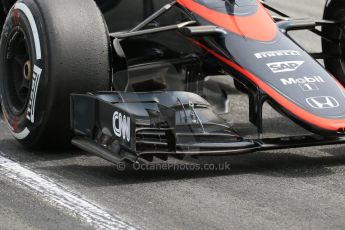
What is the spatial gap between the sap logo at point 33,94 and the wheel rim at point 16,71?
0.28 m

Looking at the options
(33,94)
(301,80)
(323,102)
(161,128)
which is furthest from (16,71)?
(323,102)

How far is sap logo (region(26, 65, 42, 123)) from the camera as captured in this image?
6210mm

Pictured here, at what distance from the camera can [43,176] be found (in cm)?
584

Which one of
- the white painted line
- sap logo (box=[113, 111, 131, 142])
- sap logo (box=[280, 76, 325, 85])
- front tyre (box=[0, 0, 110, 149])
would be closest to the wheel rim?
front tyre (box=[0, 0, 110, 149])

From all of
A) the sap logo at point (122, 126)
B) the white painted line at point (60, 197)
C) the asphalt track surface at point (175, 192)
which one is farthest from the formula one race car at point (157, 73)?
the white painted line at point (60, 197)

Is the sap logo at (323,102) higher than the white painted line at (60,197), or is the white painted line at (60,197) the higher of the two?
the sap logo at (323,102)

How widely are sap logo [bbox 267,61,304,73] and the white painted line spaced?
5.17 ft

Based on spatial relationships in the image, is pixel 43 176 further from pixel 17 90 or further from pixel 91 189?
pixel 17 90

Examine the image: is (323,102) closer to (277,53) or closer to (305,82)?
(305,82)

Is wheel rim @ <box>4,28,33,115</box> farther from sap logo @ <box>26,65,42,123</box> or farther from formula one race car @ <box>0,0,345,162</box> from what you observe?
sap logo @ <box>26,65,42,123</box>

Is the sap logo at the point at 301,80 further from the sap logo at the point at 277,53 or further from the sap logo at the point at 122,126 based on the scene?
the sap logo at the point at 122,126

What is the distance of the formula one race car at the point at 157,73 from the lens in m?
5.75

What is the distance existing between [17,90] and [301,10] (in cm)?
714

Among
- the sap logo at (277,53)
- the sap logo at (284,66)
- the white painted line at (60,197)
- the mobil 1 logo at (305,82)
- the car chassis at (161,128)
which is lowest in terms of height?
the white painted line at (60,197)
